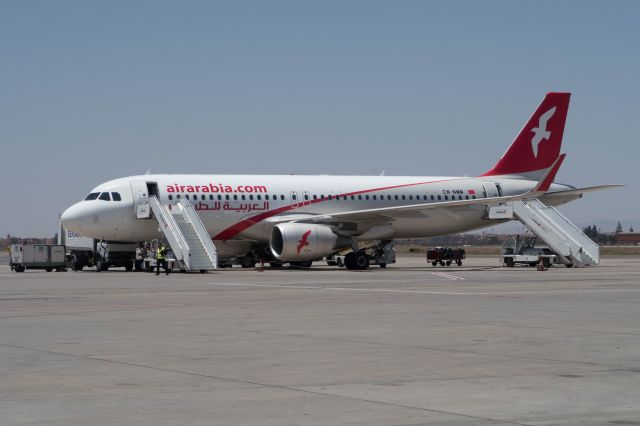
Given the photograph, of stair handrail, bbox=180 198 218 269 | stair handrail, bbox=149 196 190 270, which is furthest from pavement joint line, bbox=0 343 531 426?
stair handrail, bbox=180 198 218 269

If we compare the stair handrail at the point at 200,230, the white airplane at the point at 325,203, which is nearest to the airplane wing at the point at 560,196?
the white airplane at the point at 325,203

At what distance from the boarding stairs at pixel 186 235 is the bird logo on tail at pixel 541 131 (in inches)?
687

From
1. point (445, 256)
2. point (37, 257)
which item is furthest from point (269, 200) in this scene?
point (445, 256)

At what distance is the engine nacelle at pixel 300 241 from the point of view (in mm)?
40531

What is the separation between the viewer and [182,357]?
11.8m

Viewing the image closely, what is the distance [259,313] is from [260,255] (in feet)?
88.4

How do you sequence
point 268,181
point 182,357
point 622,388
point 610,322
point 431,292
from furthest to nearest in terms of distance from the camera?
point 268,181 → point 431,292 → point 610,322 → point 182,357 → point 622,388

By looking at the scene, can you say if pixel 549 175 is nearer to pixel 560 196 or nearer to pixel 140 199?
pixel 560 196

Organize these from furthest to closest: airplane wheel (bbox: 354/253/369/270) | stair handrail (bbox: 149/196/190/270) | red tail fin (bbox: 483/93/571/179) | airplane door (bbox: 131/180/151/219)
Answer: red tail fin (bbox: 483/93/571/179) < airplane wheel (bbox: 354/253/369/270) < airplane door (bbox: 131/180/151/219) < stair handrail (bbox: 149/196/190/270)

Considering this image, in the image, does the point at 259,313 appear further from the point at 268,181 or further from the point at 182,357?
the point at 268,181

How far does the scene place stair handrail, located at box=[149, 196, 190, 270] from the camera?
126 ft

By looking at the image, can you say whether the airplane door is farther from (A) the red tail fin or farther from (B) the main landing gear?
(A) the red tail fin

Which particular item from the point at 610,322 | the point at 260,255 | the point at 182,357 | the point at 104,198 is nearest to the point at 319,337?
the point at 182,357

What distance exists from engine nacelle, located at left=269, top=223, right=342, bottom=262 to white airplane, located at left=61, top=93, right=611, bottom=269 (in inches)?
1.6
